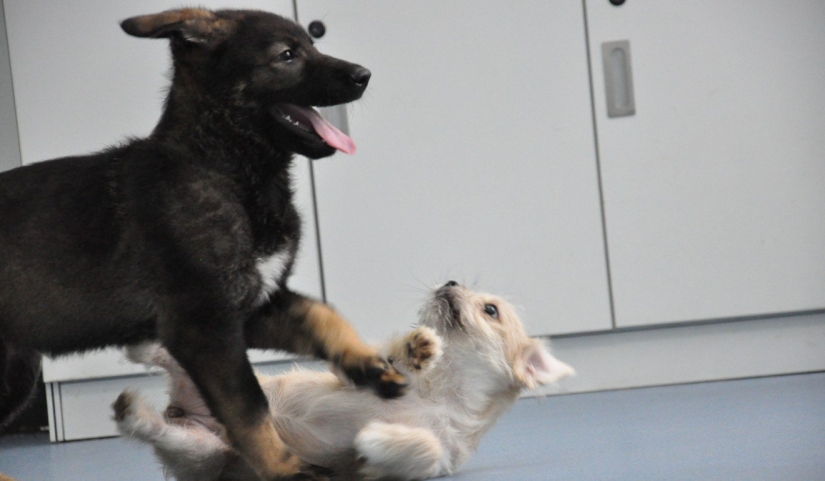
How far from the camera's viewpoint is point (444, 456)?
1.76 meters

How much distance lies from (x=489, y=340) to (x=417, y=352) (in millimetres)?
291

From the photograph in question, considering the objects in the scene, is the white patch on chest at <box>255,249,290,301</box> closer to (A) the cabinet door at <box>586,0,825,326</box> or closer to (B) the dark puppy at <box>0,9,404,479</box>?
(B) the dark puppy at <box>0,9,404,479</box>

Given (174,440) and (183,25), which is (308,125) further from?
(174,440)

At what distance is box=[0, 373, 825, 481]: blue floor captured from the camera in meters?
1.69

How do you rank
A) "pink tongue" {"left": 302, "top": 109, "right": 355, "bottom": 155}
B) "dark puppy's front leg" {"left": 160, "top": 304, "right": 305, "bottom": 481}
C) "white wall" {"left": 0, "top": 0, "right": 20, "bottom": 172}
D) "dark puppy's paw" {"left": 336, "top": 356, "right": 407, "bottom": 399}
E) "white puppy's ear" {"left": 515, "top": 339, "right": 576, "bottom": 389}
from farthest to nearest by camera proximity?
"white wall" {"left": 0, "top": 0, "right": 20, "bottom": 172}, "white puppy's ear" {"left": 515, "top": 339, "right": 576, "bottom": 389}, "pink tongue" {"left": 302, "top": 109, "right": 355, "bottom": 155}, "dark puppy's paw" {"left": 336, "top": 356, "right": 407, "bottom": 399}, "dark puppy's front leg" {"left": 160, "top": 304, "right": 305, "bottom": 481}

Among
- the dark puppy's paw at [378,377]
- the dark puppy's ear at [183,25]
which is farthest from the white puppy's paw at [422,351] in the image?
the dark puppy's ear at [183,25]

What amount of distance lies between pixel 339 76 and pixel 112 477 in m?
1.14

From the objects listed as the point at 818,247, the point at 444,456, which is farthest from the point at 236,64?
the point at 818,247

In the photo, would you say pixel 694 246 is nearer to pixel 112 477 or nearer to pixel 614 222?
pixel 614 222

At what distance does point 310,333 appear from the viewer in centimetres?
166

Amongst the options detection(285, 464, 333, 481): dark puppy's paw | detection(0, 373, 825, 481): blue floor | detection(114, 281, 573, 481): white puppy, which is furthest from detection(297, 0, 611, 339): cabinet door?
detection(285, 464, 333, 481): dark puppy's paw

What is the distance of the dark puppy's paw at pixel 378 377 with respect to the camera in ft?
5.07

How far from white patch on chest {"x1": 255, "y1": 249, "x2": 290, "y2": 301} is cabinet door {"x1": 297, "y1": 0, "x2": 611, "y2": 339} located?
57.4 inches

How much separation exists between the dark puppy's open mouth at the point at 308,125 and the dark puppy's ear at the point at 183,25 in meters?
0.17
